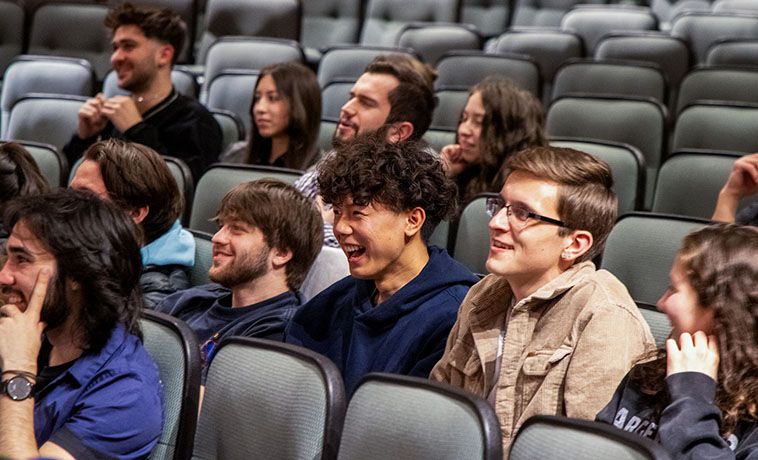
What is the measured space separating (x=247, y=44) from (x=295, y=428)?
3.76 m

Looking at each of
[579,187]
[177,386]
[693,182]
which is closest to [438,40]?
[693,182]

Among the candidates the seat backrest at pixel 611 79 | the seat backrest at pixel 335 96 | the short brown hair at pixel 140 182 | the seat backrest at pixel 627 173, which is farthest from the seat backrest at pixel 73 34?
the seat backrest at pixel 627 173

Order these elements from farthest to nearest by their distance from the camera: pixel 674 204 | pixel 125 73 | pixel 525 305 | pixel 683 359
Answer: pixel 125 73
pixel 674 204
pixel 525 305
pixel 683 359

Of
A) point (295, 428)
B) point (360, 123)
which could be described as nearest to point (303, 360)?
point (295, 428)

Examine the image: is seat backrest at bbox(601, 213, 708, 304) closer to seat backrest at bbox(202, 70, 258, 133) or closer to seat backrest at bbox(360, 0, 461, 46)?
seat backrest at bbox(202, 70, 258, 133)

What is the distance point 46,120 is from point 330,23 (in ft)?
8.42

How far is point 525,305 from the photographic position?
218 centimetres

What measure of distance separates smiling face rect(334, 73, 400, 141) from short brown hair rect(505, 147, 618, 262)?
1553mm

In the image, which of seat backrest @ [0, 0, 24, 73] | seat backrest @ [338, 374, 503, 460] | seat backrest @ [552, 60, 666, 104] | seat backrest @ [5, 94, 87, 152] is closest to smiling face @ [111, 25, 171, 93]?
seat backrest @ [5, 94, 87, 152]

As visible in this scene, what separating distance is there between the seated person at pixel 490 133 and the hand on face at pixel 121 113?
3.78 ft

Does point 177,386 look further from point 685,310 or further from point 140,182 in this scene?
point 140,182

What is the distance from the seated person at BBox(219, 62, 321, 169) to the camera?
13.6ft

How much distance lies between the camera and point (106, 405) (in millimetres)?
2018

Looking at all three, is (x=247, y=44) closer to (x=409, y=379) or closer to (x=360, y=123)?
(x=360, y=123)
